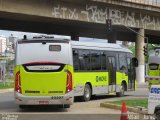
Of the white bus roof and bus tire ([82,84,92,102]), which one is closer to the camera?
the white bus roof

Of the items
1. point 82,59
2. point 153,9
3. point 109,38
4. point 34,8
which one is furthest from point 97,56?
point 109,38

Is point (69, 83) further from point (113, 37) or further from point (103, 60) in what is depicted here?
point (113, 37)

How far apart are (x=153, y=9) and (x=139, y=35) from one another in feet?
15.4

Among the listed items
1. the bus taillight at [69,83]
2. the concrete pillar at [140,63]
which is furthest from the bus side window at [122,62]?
the concrete pillar at [140,63]

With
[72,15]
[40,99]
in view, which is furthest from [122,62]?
[72,15]

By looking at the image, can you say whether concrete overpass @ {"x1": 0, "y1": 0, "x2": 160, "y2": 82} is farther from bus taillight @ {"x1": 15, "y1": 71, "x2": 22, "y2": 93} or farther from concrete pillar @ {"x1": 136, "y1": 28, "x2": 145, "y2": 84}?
bus taillight @ {"x1": 15, "y1": 71, "x2": 22, "y2": 93}

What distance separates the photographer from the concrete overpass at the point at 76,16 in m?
41.7

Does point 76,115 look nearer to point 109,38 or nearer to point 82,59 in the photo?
point 82,59

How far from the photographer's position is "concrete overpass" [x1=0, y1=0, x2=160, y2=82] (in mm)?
41688

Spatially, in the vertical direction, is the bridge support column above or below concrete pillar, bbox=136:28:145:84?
above

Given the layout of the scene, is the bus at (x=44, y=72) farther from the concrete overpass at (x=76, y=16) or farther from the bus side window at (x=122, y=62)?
the concrete overpass at (x=76, y=16)

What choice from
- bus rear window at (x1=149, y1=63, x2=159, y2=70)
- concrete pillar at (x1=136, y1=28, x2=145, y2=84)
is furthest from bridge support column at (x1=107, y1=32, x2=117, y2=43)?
bus rear window at (x1=149, y1=63, x2=159, y2=70)

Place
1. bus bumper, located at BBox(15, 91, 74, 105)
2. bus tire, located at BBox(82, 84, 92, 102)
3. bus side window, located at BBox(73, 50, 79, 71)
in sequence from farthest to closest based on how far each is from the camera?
1. bus tire, located at BBox(82, 84, 92, 102)
2. bus side window, located at BBox(73, 50, 79, 71)
3. bus bumper, located at BBox(15, 91, 74, 105)

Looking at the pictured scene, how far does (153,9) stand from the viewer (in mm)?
54625
